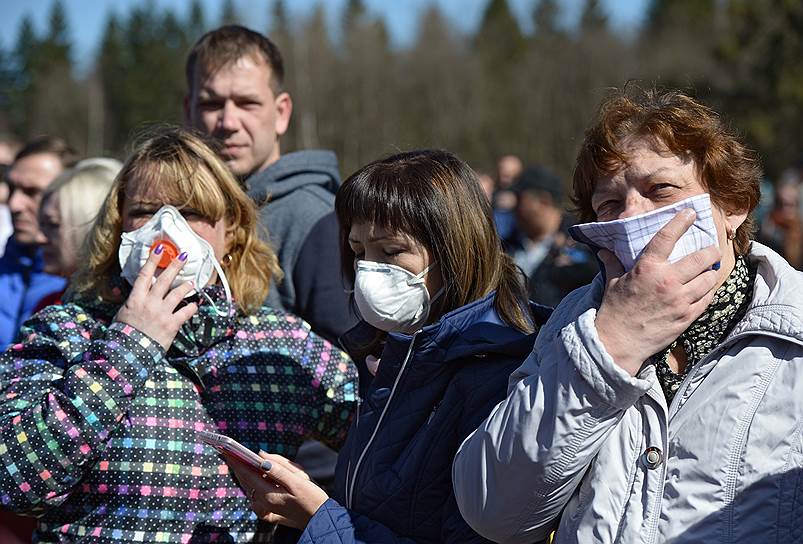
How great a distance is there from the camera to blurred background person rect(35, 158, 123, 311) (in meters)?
4.50

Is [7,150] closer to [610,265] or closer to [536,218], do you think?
[536,218]

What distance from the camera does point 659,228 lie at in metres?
2.24

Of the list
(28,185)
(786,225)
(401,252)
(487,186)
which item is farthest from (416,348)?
(487,186)

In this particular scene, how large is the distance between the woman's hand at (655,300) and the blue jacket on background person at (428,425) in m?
0.45

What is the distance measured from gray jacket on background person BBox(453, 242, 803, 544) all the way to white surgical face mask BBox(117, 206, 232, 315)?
4.49 feet

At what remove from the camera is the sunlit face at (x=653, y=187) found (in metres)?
2.36

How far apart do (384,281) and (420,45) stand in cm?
5340

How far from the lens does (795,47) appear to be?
111 feet

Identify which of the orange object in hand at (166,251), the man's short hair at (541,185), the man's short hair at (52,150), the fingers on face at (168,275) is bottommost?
the man's short hair at (541,185)

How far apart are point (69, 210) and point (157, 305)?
1741mm

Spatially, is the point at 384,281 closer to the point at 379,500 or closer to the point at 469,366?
the point at 469,366

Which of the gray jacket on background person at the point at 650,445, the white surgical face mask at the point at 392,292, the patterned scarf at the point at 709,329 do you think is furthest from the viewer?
the white surgical face mask at the point at 392,292

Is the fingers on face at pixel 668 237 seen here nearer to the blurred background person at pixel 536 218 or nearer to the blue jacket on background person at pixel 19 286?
the blue jacket on background person at pixel 19 286

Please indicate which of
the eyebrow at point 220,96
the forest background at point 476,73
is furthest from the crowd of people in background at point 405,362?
the forest background at point 476,73
